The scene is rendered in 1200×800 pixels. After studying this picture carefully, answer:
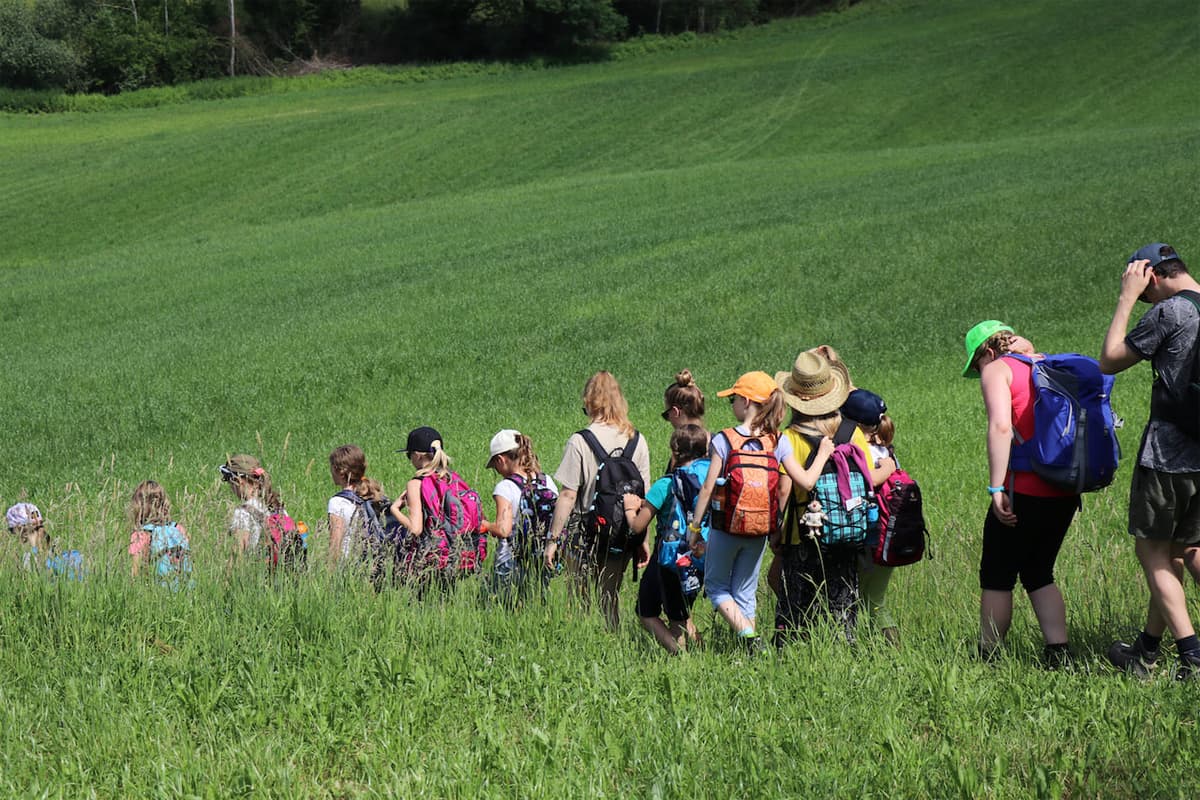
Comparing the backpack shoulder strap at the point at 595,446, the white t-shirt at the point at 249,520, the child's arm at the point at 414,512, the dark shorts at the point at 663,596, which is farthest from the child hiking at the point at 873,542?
the white t-shirt at the point at 249,520

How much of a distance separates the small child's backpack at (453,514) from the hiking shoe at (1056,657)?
3.08m

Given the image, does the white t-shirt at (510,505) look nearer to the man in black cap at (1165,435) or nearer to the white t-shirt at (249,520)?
the white t-shirt at (249,520)

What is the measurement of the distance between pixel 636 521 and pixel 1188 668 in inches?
112

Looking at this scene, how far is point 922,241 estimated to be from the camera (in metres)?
22.2

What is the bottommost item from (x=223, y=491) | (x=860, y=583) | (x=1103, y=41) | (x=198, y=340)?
(x=198, y=340)

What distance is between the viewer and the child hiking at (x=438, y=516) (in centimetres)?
665

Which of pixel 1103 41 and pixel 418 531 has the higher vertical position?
pixel 1103 41

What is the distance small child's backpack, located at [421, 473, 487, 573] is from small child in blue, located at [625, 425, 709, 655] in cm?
106

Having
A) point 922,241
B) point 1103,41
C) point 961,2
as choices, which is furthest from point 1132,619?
point 961,2

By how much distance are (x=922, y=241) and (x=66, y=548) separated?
Answer: 60.1ft

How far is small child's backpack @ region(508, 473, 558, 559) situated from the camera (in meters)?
6.86

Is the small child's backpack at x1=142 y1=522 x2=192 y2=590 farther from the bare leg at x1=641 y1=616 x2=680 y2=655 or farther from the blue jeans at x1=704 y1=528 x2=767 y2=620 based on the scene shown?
the blue jeans at x1=704 y1=528 x2=767 y2=620

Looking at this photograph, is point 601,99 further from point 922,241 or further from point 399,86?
point 922,241

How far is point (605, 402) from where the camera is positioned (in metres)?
6.93
